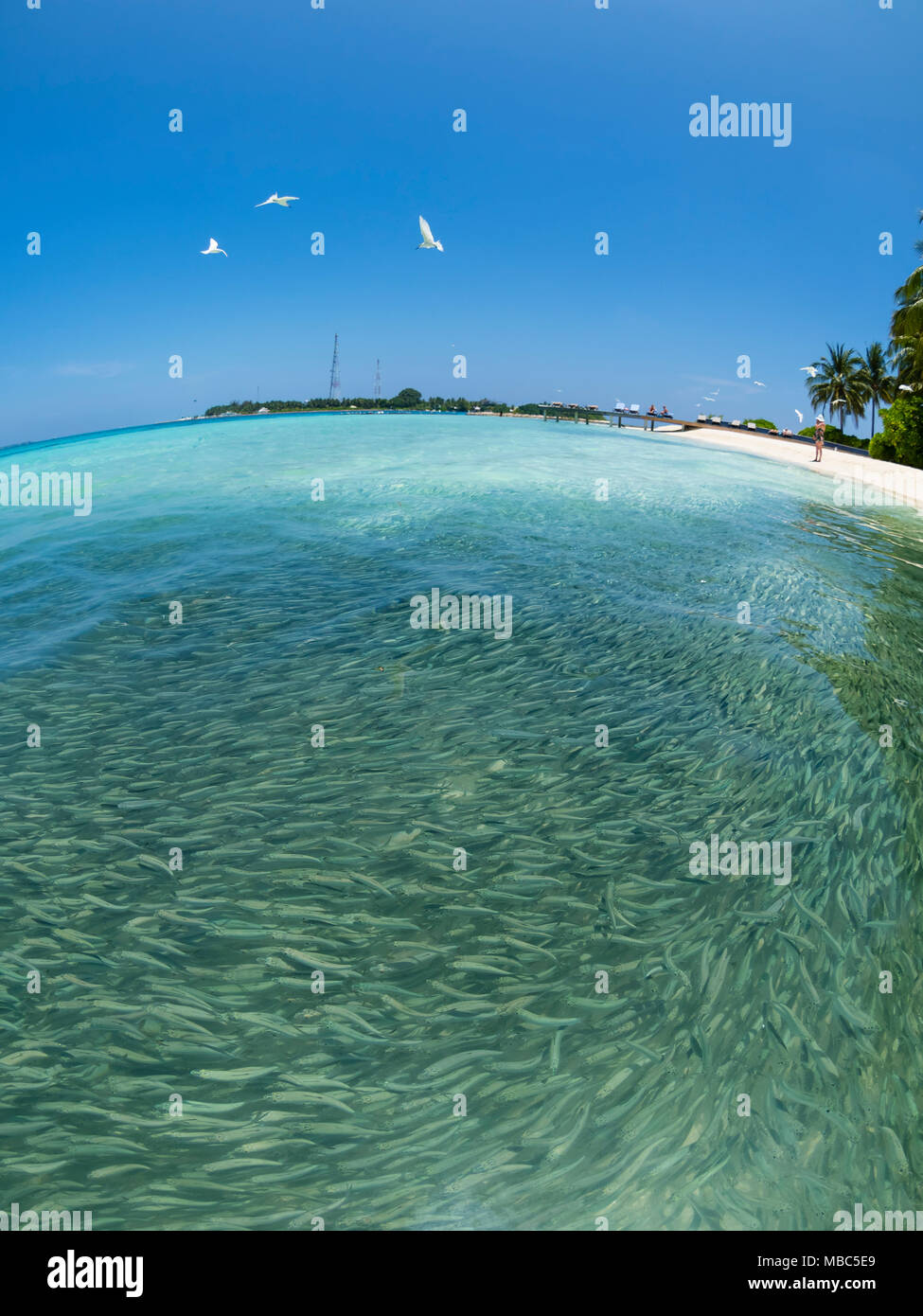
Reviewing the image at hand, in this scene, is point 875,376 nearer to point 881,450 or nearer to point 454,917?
point 881,450

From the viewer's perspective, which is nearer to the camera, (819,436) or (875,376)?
(819,436)

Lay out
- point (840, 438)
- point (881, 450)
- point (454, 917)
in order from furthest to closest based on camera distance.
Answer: point (840, 438) → point (881, 450) → point (454, 917)

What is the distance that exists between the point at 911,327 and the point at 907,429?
5563mm

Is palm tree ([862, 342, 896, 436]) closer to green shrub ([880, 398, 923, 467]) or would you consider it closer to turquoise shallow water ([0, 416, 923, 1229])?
green shrub ([880, 398, 923, 467])

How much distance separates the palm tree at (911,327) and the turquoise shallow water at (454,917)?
3269cm

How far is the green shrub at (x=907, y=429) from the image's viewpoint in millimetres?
33312

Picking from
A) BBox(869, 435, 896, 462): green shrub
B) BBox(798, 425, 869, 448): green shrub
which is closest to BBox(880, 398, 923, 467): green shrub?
BBox(869, 435, 896, 462): green shrub

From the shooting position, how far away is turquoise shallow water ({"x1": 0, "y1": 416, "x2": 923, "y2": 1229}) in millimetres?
3074

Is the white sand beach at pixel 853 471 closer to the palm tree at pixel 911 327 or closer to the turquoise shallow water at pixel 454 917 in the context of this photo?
the palm tree at pixel 911 327

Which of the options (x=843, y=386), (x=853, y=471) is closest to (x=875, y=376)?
(x=843, y=386)

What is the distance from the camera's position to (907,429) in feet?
110
